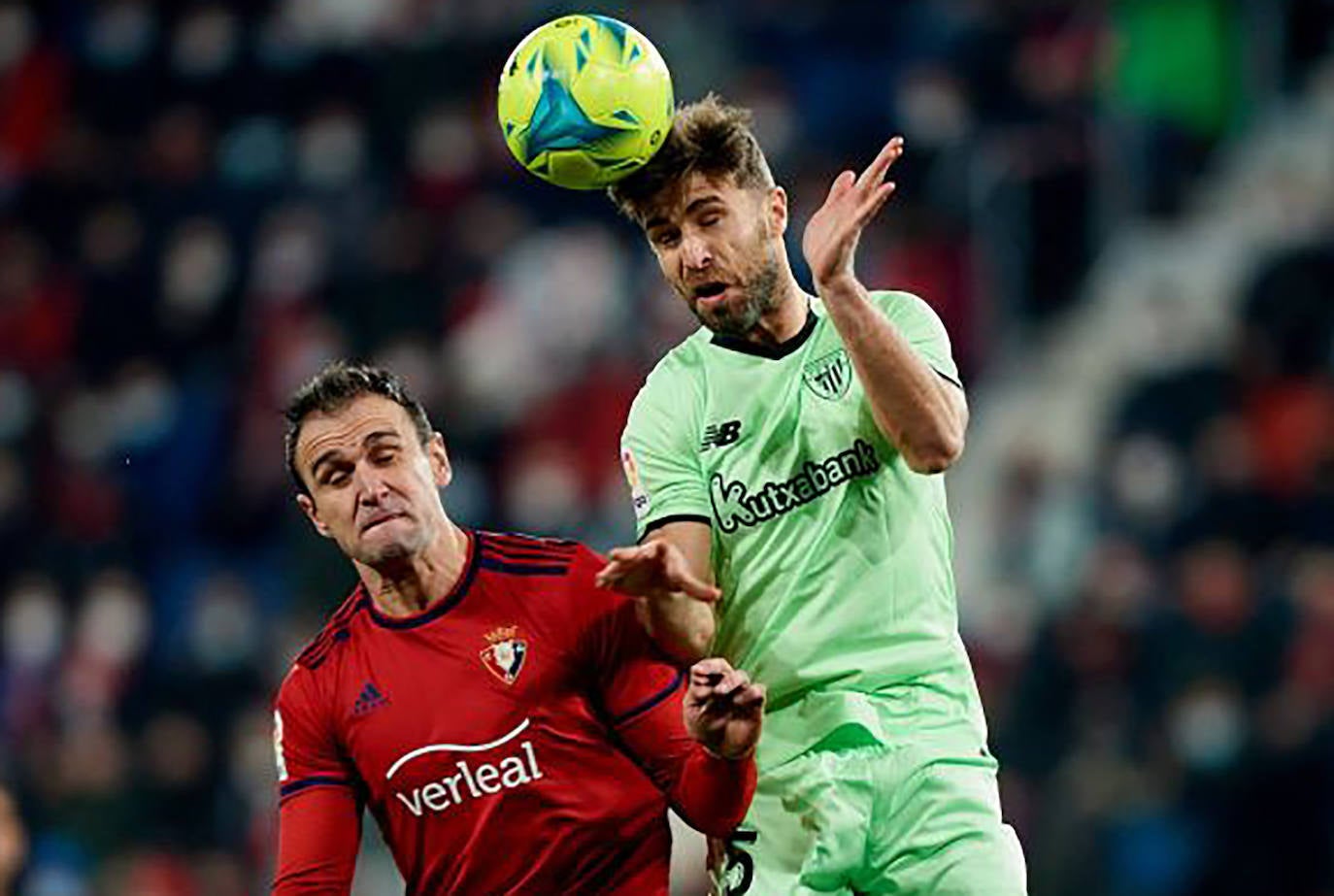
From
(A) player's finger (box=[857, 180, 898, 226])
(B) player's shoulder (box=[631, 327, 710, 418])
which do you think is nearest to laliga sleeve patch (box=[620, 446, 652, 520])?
(B) player's shoulder (box=[631, 327, 710, 418])

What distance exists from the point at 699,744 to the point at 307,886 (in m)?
0.90

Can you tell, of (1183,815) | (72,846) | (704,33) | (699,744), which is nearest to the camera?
(699,744)

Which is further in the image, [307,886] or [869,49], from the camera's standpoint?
[869,49]

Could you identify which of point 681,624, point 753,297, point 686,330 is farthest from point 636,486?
point 686,330

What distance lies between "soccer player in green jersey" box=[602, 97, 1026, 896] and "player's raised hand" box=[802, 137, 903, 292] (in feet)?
0.04

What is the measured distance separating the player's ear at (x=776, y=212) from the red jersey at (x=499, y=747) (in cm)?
81

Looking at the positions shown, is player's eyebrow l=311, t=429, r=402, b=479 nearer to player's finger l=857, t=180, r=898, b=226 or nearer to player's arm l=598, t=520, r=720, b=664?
player's arm l=598, t=520, r=720, b=664

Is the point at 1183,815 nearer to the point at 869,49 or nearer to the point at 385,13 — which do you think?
the point at 869,49

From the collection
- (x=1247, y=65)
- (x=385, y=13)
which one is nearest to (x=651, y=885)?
(x=1247, y=65)

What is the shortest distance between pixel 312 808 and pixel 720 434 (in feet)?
3.81

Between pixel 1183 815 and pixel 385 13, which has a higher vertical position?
pixel 385 13

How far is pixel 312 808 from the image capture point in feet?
19.0

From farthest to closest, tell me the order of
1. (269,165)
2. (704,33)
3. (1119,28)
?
(269,165) < (704,33) < (1119,28)

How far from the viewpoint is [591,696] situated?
229 inches
